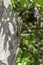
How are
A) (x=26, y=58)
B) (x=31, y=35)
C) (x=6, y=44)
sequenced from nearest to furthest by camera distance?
(x=6, y=44) < (x=26, y=58) < (x=31, y=35)

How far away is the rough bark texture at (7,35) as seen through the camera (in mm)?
1082

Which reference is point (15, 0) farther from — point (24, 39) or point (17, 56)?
point (17, 56)

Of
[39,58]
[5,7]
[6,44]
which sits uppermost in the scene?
[5,7]

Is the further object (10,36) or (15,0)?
(15,0)

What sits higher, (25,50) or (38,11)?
(38,11)

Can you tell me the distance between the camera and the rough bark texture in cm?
108

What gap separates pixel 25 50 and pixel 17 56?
7cm

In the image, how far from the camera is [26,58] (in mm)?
1201

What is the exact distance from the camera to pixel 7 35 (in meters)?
1.12

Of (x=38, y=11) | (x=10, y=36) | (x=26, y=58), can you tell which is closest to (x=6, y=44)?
(x=10, y=36)

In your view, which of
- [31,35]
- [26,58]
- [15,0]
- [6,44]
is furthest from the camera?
[15,0]

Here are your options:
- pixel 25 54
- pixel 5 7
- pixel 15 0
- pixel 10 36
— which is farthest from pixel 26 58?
pixel 15 0

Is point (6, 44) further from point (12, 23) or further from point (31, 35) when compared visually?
point (31, 35)

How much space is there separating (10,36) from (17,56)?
121 millimetres
